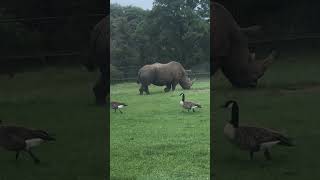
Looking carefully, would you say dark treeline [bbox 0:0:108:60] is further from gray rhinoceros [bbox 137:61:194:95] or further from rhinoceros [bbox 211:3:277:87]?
gray rhinoceros [bbox 137:61:194:95]

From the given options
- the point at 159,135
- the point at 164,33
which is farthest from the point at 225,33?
the point at 164,33

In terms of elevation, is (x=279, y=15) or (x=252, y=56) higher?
(x=279, y=15)

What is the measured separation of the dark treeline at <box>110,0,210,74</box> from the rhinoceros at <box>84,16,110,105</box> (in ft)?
12.8

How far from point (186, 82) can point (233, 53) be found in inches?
162

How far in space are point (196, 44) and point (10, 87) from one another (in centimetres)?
539

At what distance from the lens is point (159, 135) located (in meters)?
7.89

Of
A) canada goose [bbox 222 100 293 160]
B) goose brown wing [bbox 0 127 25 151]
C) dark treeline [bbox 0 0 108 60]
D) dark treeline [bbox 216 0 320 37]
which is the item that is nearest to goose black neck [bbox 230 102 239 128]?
canada goose [bbox 222 100 293 160]

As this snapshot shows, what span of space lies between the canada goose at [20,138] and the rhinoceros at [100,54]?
2.39 ft

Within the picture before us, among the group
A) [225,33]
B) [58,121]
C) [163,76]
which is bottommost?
[58,121]

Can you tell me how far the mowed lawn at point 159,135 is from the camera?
6.56 meters

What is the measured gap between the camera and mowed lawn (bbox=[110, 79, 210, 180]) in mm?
6562

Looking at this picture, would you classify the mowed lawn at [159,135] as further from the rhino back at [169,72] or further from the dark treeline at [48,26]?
the dark treeline at [48,26]

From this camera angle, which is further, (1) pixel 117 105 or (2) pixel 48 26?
(1) pixel 117 105

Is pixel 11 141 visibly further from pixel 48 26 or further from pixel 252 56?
pixel 252 56
